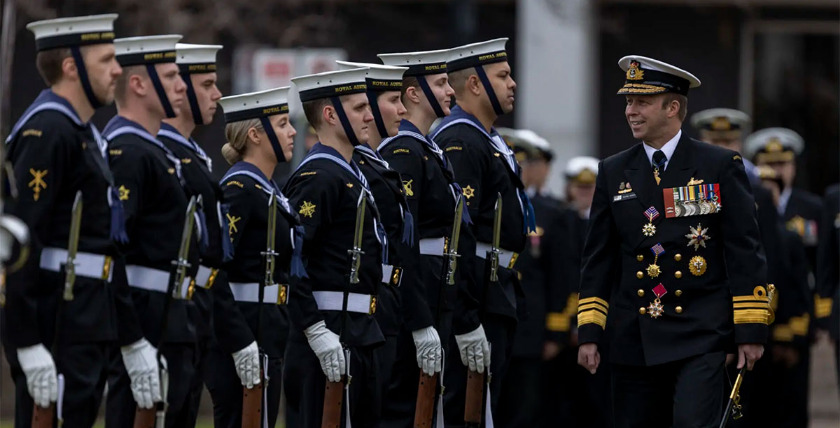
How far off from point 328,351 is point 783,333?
19.7 feet

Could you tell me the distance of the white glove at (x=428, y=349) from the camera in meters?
9.88

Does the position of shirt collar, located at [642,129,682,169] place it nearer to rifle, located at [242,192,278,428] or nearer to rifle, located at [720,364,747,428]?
rifle, located at [720,364,747,428]

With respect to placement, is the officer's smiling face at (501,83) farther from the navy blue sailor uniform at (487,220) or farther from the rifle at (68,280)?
the rifle at (68,280)

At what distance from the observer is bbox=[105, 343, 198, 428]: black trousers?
805 cm

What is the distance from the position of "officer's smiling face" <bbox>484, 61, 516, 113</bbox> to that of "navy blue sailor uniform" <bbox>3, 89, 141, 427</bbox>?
3.43 meters

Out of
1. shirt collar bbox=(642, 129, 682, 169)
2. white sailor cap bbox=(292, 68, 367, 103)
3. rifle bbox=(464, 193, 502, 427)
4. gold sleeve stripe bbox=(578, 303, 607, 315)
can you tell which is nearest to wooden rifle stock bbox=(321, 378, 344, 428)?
rifle bbox=(464, 193, 502, 427)

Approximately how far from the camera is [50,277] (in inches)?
296

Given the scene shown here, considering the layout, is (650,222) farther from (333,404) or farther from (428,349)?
(333,404)

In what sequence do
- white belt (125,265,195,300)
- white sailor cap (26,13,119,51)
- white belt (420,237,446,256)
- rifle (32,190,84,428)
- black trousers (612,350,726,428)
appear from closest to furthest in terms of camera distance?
rifle (32,190,84,428)
white sailor cap (26,13,119,51)
white belt (125,265,195,300)
black trousers (612,350,726,428)
white belt (420,237,446,256)

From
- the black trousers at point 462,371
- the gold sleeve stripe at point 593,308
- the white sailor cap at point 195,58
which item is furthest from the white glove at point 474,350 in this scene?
the white sailor cap at point 195,58

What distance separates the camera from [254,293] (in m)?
9.32

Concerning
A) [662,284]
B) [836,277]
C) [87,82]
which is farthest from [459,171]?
[836,277]

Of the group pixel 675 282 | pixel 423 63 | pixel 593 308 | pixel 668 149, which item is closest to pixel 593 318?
pixel 593 308

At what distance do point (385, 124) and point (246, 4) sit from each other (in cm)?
901
